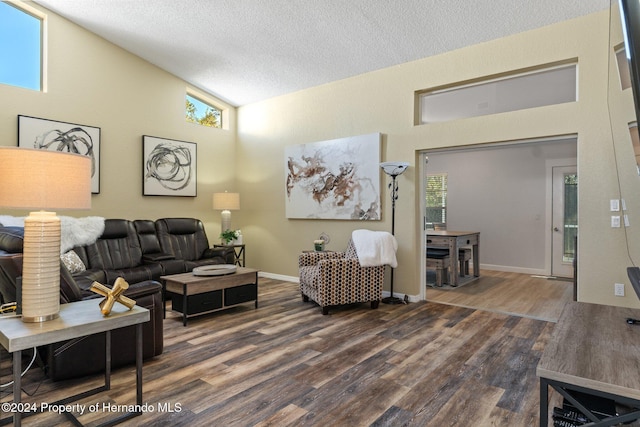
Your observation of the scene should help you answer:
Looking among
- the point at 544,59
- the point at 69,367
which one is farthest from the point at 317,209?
the point at 69,367

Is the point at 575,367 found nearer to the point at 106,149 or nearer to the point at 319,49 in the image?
the point at 319,49

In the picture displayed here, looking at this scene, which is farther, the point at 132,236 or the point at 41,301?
the point at 132,236

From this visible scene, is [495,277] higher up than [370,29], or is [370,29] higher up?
[370,29]

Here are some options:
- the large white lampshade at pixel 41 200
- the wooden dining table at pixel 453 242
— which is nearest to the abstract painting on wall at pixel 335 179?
the wooden dining table at pixel 453 242

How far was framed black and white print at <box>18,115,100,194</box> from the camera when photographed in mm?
4316

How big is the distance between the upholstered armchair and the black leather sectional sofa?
5.50 feet

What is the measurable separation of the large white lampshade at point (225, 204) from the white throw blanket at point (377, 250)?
253 cm

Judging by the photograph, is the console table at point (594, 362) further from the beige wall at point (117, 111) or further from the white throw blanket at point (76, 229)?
the beige wall at point (117, 111)

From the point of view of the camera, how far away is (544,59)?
3672 millimetres

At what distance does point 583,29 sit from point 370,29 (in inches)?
79.6

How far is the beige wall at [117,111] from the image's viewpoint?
14.8ft

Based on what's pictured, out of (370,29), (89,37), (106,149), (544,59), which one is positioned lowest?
(106,149)

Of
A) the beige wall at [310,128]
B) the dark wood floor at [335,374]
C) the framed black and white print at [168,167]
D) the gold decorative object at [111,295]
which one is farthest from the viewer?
the framed black and white print at [168,167]

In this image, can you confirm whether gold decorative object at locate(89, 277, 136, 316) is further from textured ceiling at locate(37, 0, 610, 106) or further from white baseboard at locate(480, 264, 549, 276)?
white baseboard at locate(480, 264, 549, 276)
